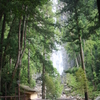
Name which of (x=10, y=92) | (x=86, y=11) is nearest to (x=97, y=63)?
(x=86, y=11)

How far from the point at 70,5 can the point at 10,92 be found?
1031cm

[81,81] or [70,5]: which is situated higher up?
[70,5]

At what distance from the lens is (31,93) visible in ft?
32.0

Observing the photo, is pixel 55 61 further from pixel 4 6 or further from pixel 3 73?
pixel 4 6

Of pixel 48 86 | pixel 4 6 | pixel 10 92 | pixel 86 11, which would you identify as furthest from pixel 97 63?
pixel 4 6

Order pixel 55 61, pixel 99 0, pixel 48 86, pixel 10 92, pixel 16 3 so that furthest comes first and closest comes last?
pixel 55 61, pixel 48 86, pixel 10 92, pixel 16 3, pixel 99 0

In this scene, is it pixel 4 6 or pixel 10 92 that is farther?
pixel 10 92

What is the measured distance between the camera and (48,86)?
1795 cm

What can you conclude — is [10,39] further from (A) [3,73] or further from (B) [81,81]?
(B) [81,81]

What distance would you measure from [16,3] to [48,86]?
45.7 ft

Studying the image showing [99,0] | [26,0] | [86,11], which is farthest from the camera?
[86,11]

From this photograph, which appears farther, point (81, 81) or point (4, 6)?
point (81, 81)

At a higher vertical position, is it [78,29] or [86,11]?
[86,11]

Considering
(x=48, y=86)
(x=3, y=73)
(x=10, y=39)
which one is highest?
(x=10, y=39)
